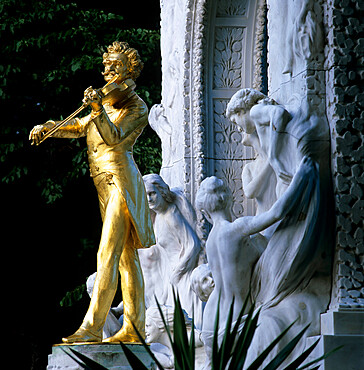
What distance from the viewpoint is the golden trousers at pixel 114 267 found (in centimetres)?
886

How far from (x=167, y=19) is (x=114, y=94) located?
13.6 ft

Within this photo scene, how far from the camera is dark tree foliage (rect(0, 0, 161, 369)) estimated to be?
17.1 metres

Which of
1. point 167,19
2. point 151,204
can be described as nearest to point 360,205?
point 151,204

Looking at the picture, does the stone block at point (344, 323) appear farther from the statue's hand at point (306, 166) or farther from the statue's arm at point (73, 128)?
the statue's arm at point (73, 128)

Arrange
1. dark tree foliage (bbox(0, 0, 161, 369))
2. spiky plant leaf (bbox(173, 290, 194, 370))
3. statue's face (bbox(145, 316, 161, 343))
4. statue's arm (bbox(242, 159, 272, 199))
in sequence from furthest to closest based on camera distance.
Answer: dark tree foliage (bbox(0, 0, 161, 369))
statue's face (bbox(145, 316, 161, 343))
statue's arm (bbox(242, 159, 272, 199))
spiky plant leaf (bbox(173, 290, 194, 370))

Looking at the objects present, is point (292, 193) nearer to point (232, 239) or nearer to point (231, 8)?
point (232, 239)

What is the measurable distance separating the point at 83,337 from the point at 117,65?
2.17m

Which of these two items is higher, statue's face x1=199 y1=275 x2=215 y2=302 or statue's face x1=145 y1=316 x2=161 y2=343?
statue's face x1=199 y1=275 x2=215 y2=302

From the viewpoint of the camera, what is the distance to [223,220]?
29.6 feet

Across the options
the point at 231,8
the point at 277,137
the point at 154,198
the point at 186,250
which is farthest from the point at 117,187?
the point at 231,8

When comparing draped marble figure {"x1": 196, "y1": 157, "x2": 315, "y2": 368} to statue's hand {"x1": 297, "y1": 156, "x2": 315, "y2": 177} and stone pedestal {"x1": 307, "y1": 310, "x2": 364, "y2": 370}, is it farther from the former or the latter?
stone pedestal {"x1": 307, "y1": 310, "x2": 364, "y2": 370}

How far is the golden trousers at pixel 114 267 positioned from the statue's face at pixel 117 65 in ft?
2.74

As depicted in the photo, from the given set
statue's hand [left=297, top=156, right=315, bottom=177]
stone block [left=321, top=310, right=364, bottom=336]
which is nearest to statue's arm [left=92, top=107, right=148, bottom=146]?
statue's hand [left=297, top=156, right=315, bottom=177]

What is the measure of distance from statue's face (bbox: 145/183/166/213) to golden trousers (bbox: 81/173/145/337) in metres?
2.36
